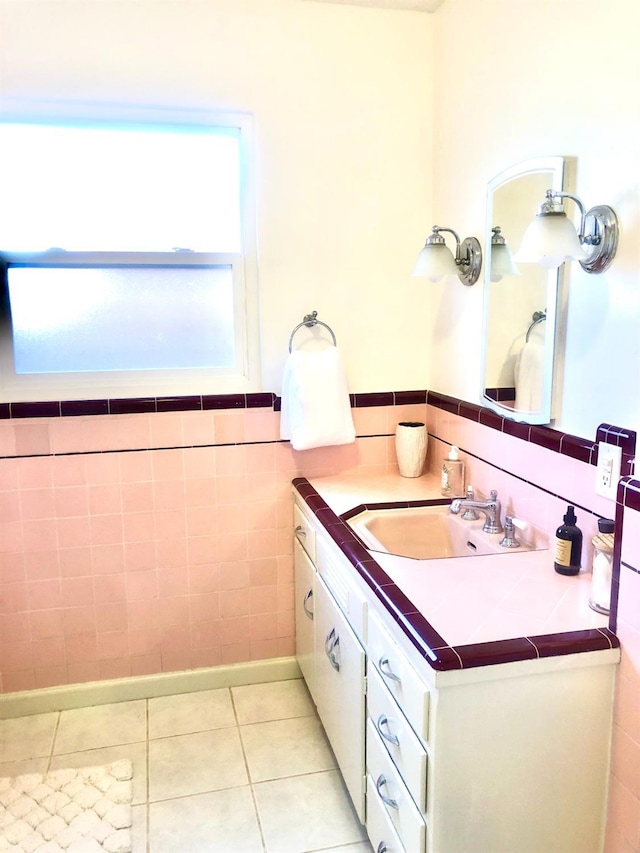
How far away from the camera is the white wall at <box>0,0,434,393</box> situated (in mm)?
2178

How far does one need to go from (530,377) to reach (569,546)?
1.62 ft

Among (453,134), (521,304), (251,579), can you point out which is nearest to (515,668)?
(521,304)

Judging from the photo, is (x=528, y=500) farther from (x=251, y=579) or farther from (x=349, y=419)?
(x=251, y=579)

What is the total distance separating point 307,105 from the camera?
2.36 metres

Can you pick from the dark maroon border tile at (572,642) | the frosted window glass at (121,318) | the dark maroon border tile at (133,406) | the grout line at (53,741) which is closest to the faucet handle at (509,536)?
Result: the dark maroon border tile at (572,642)

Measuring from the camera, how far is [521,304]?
1.86 meters

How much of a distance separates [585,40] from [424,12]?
1042mm

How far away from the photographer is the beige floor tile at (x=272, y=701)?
2459 mm

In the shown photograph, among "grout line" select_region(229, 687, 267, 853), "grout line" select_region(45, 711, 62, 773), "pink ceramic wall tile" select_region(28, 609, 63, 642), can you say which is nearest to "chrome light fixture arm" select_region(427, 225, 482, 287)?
"grout line" select_region(229, 687, 267, 853)

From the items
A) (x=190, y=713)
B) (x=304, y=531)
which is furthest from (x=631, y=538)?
(x=190, y=713)

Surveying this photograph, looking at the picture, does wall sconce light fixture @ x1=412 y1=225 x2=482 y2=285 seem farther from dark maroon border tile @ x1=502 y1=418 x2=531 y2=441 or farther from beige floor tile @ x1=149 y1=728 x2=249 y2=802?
beige floor tile @ x1=149 y1=728 x2=249 y2=802

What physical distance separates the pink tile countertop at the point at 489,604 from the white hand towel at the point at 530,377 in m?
0.40

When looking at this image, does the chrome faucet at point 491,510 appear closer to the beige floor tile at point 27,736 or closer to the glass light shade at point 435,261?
the glass light shade at point 435,261

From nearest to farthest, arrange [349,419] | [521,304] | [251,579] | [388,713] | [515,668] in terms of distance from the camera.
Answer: [515,668] < [388,713] < [521,304] < [349,419] < [251,579]
